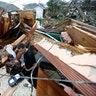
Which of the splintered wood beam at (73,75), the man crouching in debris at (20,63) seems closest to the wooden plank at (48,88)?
the man crouching in debris at (20,63)

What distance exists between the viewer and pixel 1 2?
26.0 metres

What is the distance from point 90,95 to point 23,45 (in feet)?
4.73

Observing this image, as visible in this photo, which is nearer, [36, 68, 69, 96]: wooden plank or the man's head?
[36, 68, 69, 96]: wooden plank

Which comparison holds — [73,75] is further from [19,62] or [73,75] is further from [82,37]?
[19,62]

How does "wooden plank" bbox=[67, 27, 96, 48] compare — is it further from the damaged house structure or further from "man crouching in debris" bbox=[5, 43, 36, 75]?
"man crouching in debris" bbox=[5, 43, 36, 75]

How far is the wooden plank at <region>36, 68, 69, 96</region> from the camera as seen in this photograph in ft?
6.62

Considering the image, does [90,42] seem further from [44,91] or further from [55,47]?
[44,91]

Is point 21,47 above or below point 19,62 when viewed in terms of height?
above

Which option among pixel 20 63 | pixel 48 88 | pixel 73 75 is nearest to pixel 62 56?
pixel 73 75

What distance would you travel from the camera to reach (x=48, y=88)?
218 cm

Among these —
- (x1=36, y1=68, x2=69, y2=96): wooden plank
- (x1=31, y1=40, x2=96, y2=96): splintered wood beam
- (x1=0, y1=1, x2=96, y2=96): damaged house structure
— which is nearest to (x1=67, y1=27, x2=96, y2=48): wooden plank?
(x1=0, y1=1, x2=96, y2=96): damaged house structure

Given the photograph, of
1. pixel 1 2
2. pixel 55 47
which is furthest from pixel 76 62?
pixel 1 2

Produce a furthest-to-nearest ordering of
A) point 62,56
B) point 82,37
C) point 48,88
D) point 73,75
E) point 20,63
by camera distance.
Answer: point 20,63
point 48,88
point 82,37
point 62,56
point 73,75

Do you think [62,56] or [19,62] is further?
[19,62]
